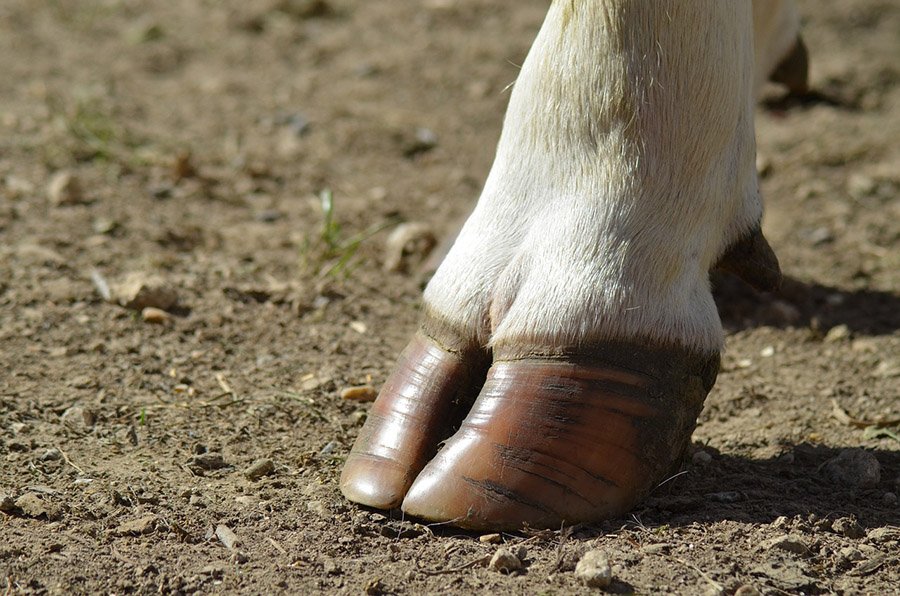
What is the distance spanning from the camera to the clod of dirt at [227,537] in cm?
176

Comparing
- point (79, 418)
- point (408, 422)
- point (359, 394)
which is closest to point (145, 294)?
point (79, 418)

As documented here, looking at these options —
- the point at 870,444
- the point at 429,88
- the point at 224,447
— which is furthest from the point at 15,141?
the point at 870,444

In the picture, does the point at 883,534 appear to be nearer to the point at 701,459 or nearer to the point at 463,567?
the point at 701,459

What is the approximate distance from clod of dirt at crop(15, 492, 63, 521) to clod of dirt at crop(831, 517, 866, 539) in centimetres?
127

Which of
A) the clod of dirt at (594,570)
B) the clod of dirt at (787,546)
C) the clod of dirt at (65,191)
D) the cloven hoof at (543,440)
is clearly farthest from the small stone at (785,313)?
the clod of dirt at (65,191)

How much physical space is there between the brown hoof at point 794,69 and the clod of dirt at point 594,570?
1786 mm

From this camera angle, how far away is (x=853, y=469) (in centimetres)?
201

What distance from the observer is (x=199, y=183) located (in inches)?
137

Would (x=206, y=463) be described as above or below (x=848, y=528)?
below

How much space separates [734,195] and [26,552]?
50.8 inches

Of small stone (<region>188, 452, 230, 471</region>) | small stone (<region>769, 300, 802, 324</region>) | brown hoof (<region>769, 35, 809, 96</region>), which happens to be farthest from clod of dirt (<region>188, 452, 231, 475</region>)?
brown hoof (<region>769, 35, 809, 96</region>)

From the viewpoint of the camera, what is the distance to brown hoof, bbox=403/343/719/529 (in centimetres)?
172

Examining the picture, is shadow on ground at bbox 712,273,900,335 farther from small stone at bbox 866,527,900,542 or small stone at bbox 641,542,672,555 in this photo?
small stone at bbox 641,542,672,555

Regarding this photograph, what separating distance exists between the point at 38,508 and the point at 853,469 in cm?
141
